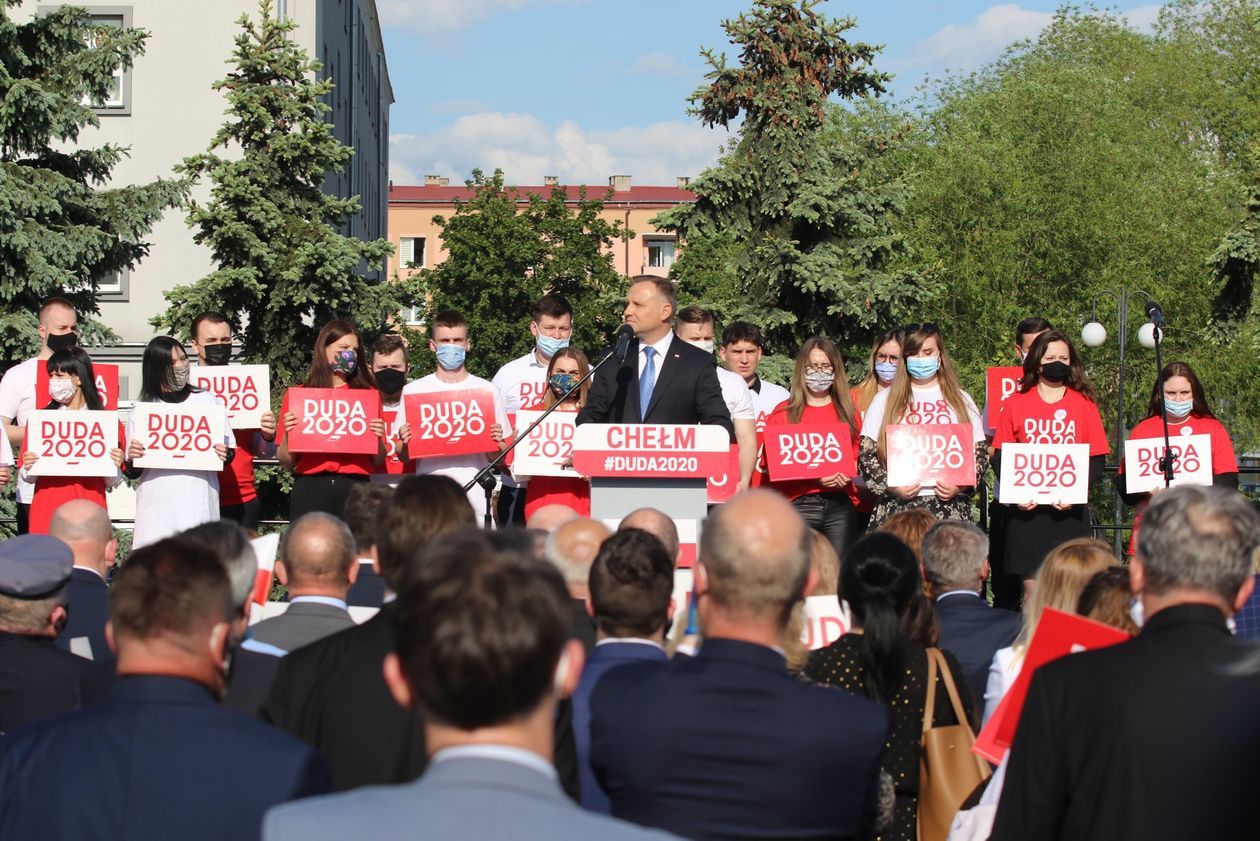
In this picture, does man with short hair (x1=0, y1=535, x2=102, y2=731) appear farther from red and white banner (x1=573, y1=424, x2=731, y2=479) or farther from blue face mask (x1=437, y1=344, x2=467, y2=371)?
blue face mask (x1=437, y1=344, x2=467, y2=371)

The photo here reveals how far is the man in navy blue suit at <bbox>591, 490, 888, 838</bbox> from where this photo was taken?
3.66m

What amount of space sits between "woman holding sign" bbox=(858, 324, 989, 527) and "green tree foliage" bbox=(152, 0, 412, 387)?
13190mm

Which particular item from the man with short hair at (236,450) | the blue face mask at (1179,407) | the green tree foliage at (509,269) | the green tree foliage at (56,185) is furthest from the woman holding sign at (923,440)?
the green tree foliage at (509,269)

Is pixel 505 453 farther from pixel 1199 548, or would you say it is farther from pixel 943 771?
pixel 1199 548

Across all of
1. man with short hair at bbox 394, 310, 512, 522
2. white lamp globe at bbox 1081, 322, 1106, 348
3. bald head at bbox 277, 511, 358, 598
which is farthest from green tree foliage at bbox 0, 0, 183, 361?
bald head at bbox 277, 511, 358, 598

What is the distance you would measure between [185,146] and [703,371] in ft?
94.8

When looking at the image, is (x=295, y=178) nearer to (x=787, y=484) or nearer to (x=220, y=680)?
(x=787, y=484)

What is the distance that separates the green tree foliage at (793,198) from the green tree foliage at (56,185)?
813cm

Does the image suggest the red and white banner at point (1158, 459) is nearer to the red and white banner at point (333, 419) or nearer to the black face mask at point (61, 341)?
the red and white banner at point (333, 419)

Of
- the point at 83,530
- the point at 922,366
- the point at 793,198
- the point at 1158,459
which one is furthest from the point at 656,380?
the point at 793,198

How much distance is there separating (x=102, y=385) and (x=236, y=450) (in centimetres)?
117

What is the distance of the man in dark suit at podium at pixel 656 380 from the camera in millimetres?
9719

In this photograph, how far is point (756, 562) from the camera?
377 cm

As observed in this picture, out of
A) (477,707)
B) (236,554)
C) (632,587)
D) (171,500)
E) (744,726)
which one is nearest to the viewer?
(477,707)
